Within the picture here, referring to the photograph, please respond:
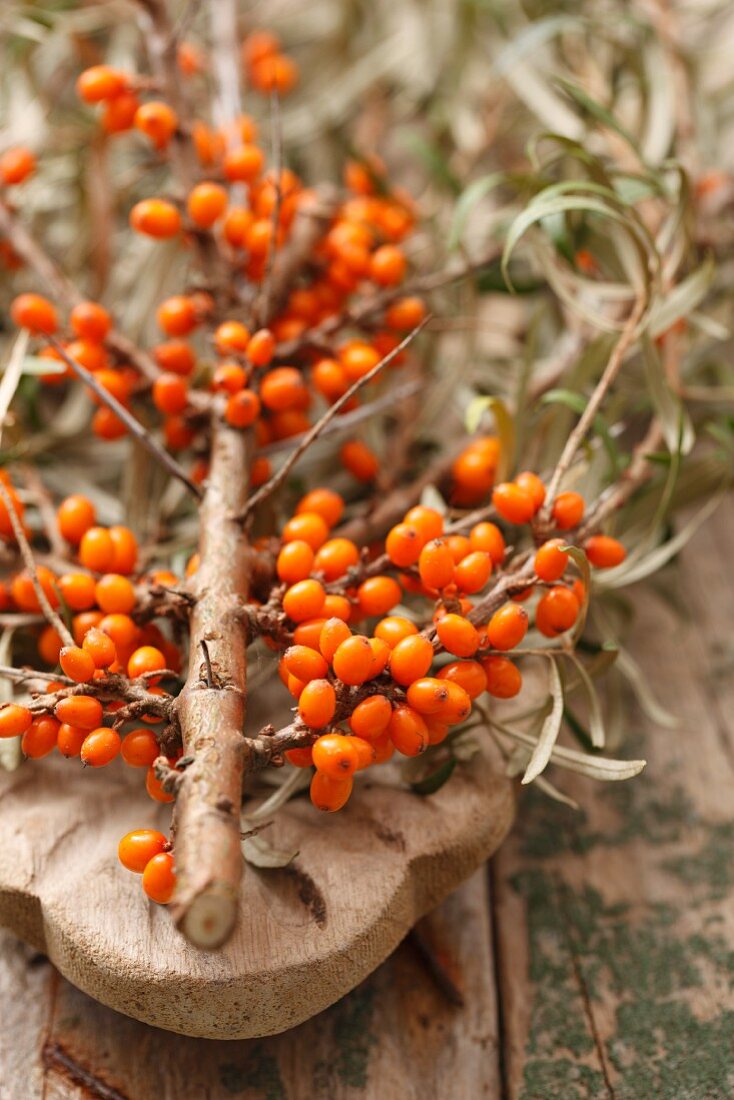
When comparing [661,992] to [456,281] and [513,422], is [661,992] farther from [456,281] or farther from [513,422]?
[456,281]

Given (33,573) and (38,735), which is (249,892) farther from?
(33,573)

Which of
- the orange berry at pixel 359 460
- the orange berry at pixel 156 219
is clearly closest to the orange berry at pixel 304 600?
the orange berry at pixel 359 460

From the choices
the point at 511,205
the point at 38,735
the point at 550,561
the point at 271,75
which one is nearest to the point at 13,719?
the point at 38,735

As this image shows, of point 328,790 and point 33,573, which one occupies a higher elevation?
point 33,573

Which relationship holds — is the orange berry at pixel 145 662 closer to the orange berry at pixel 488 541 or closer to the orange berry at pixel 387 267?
the orange berry at pixel 488 541

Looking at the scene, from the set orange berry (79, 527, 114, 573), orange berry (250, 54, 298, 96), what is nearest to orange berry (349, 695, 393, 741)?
orange berry (79, 527, 114, 573)

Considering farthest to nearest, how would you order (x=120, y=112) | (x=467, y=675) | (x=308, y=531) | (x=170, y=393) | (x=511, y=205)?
(x=511, y=205) < (x=120, y=112) < (x=170, y=393) < (x=308, y=531) < (x=467, y=675)
